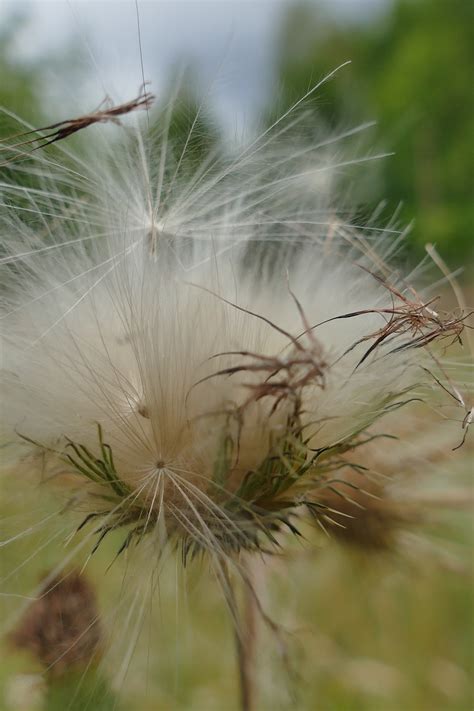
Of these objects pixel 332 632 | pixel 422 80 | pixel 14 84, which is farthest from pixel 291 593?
pixel 422 80

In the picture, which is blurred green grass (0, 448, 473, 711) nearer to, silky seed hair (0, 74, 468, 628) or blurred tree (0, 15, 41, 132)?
silky seed hair (0, 74, 468, 628)

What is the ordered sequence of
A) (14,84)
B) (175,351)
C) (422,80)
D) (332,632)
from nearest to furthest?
(175,351)
(14,84)
(332,632)
(422,80)

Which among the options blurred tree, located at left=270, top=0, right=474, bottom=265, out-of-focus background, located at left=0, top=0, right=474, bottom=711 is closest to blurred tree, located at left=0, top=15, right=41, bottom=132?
out-of-focus background, located at left=0, top=0, right=474, bottom=711

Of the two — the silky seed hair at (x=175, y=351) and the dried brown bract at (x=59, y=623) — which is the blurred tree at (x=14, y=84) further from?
the dried brown bract at (x=59, y=623)

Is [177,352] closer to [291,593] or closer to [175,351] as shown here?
[175,351]

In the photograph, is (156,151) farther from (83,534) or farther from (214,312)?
(83,534)

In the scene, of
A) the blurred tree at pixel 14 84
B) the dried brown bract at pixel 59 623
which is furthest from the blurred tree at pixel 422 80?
the dried brown bract at pixel 59 623
